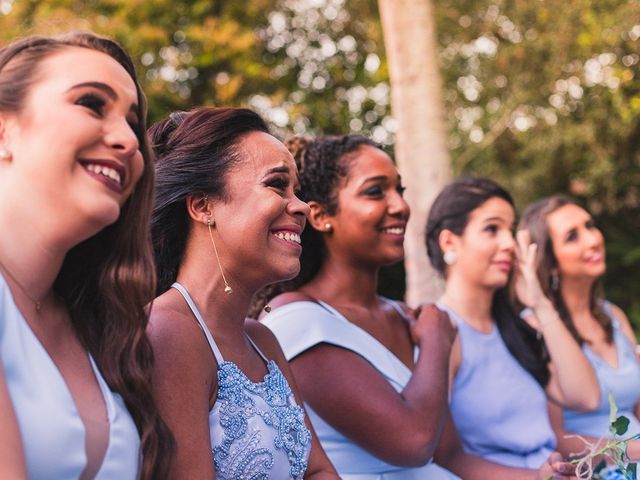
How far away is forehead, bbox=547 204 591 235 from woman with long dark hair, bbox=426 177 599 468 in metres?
0.55

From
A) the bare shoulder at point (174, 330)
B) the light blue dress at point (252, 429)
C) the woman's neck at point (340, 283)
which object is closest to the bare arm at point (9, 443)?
the bare shoulder at point (174, 330)

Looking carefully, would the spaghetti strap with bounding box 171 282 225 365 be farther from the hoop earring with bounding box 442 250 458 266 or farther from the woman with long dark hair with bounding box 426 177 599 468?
the hoop earring with bounding box 442 250 458 266

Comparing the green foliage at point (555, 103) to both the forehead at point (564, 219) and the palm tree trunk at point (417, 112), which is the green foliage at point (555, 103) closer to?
the palm tree trunk at point (417, 112)

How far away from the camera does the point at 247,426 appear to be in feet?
8.26

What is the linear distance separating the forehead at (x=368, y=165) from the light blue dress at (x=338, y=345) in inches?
24.0

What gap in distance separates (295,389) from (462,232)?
1.84 meters

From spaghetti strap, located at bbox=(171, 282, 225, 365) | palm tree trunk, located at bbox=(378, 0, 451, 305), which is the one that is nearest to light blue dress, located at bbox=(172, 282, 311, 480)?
spaghetti strap, located at bbox=(171, 282, 225, 365)

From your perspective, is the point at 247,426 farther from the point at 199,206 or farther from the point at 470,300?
the point at 470,300

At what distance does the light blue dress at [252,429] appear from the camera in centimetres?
247

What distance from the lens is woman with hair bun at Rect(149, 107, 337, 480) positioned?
2500 millimetres

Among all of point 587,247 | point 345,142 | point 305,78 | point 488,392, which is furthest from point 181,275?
point 305,78

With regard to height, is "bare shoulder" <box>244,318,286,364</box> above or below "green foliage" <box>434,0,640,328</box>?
below

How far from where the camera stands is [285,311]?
3467 millimetres

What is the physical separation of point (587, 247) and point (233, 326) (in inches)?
116
